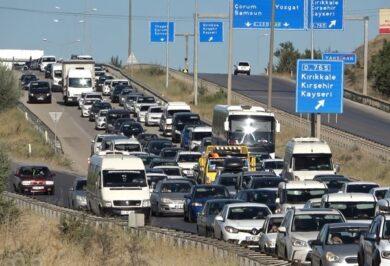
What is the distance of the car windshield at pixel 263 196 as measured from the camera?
4288 centimetres

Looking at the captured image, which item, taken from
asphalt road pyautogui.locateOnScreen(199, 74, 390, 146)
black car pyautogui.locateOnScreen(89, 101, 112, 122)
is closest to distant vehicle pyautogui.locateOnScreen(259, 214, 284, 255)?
asphalt road pyautogui.locateOnScreen(199, 74, 390, 146)

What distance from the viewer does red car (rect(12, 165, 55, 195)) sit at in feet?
191

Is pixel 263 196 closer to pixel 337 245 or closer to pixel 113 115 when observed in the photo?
pixel 337 245

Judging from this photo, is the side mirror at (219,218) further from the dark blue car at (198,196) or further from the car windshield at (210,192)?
the car windshield at (210,192)

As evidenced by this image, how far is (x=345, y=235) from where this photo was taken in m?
27.3

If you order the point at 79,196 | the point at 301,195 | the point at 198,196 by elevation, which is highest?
the point at 301,195

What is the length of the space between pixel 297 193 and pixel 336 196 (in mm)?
5810

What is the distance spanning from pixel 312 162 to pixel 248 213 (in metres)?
16.2

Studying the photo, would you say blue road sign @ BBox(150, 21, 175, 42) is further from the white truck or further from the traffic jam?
the traffic jam

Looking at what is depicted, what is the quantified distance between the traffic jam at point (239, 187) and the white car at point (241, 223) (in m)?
0.03

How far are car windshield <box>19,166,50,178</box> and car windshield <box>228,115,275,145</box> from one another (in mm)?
8179

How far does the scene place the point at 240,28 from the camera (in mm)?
72938

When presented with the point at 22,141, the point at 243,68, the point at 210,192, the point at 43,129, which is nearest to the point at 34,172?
the point at 210,192

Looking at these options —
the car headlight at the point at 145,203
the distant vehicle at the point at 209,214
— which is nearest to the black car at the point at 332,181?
the car headlight at the point at 145,203
